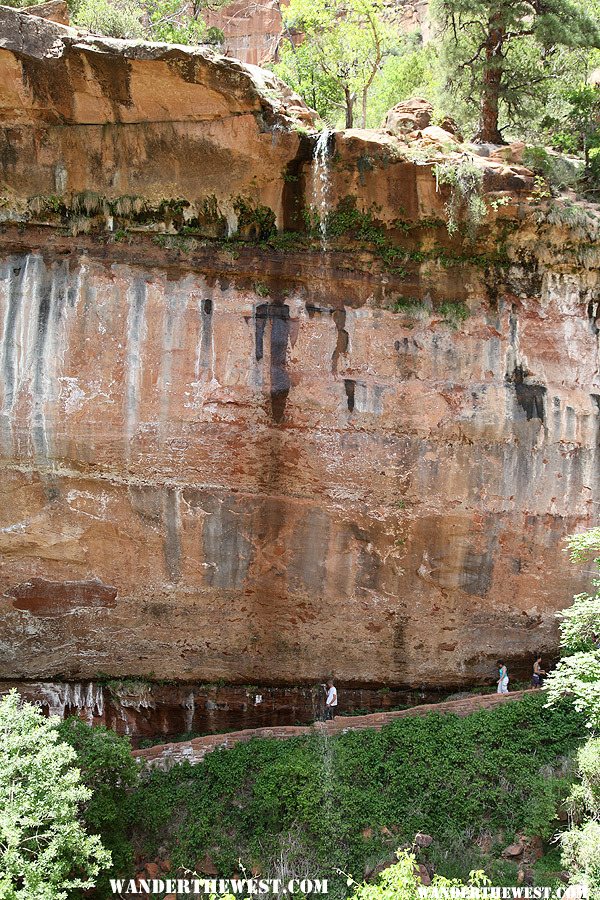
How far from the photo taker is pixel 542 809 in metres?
9.24

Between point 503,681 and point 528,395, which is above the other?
point 528,395

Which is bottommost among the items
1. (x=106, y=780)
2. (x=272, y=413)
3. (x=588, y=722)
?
(x=106, y=780)

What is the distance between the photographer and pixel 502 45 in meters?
12.6

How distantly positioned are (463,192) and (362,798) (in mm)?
9173

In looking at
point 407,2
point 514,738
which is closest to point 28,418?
point 514,738

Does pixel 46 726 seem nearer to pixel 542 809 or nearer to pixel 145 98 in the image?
pixel 542 809

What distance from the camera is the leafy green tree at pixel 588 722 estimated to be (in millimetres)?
7438

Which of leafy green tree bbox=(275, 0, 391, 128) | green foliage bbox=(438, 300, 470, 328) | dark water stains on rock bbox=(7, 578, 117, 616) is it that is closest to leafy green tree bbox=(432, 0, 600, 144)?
leafy green tree bbox=(275, 0, 391, 128)

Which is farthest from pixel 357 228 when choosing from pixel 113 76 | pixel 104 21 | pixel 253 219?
pixel 104 21

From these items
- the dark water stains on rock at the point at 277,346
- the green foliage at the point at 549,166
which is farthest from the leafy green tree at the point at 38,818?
the green foliage at the point at 549,166

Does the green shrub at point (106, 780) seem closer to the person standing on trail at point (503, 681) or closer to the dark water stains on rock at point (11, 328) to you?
the dark water stains on rock at point (11, 328)

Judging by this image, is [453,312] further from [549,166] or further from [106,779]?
[106,779]

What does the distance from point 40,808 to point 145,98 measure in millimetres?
9361

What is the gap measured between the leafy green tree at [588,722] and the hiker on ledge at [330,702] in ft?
13.2
